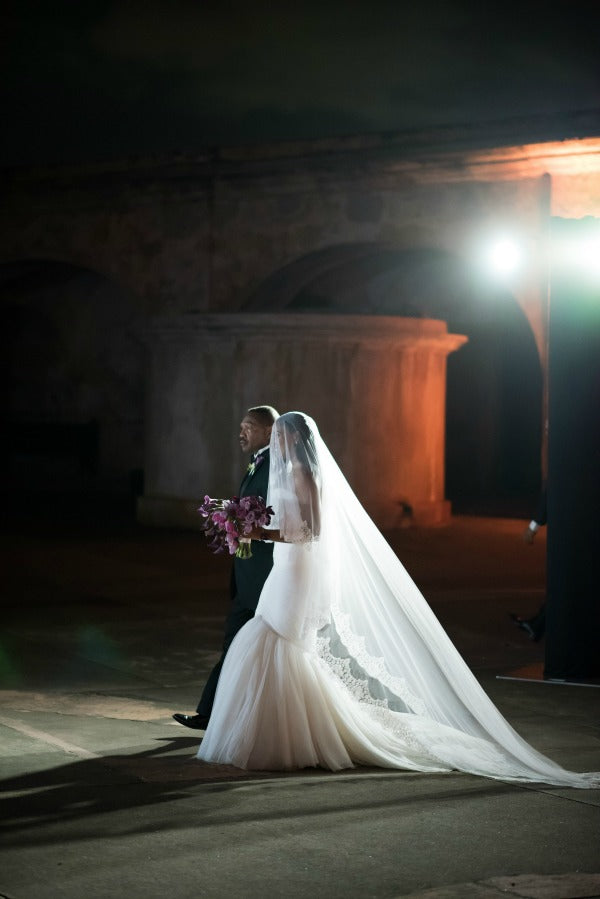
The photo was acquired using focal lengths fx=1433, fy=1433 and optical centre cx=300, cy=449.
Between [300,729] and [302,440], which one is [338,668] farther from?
[302,440]

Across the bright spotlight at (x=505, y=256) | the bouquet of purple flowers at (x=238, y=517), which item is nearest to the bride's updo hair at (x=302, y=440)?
the bouquet of purple flowers at (x=238, y=517)

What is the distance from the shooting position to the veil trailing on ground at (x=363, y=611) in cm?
724

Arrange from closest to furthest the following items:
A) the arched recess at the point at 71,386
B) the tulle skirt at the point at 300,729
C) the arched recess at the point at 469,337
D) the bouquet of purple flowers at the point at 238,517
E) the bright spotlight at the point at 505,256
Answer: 1. the tulle skirt at the point at 300,729
2. the bouquet of purple flowers at the point at 238,517
3. the bright spotlight at the point at 505,256
4. the arched recess at the point at 469,337
5. the arched recess at the point at 71,386

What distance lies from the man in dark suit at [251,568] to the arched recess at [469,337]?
13.2 meters

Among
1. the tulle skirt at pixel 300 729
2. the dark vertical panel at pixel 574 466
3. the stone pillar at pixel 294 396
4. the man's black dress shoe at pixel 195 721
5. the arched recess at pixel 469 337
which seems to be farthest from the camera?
the arched recess at pixel 469 337

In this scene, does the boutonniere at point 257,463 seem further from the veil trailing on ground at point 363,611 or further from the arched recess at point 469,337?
the arched recess at point 469,337

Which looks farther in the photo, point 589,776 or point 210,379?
point 210,379

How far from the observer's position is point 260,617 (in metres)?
7.30

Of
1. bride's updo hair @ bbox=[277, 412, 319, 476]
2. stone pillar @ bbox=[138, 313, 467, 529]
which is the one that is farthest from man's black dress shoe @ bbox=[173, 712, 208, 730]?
stone pillar @ bbox=[138, 313, 467, 529]

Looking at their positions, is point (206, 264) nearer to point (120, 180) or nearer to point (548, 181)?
point (120, 180)

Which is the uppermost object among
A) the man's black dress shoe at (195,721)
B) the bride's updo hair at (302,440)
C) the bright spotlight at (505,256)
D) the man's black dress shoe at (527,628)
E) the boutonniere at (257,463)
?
the bright spotlight at (505,256)

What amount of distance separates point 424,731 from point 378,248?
16.1m

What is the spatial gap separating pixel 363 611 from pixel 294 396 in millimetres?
12529

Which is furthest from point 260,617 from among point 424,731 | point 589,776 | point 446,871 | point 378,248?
point 378,248
